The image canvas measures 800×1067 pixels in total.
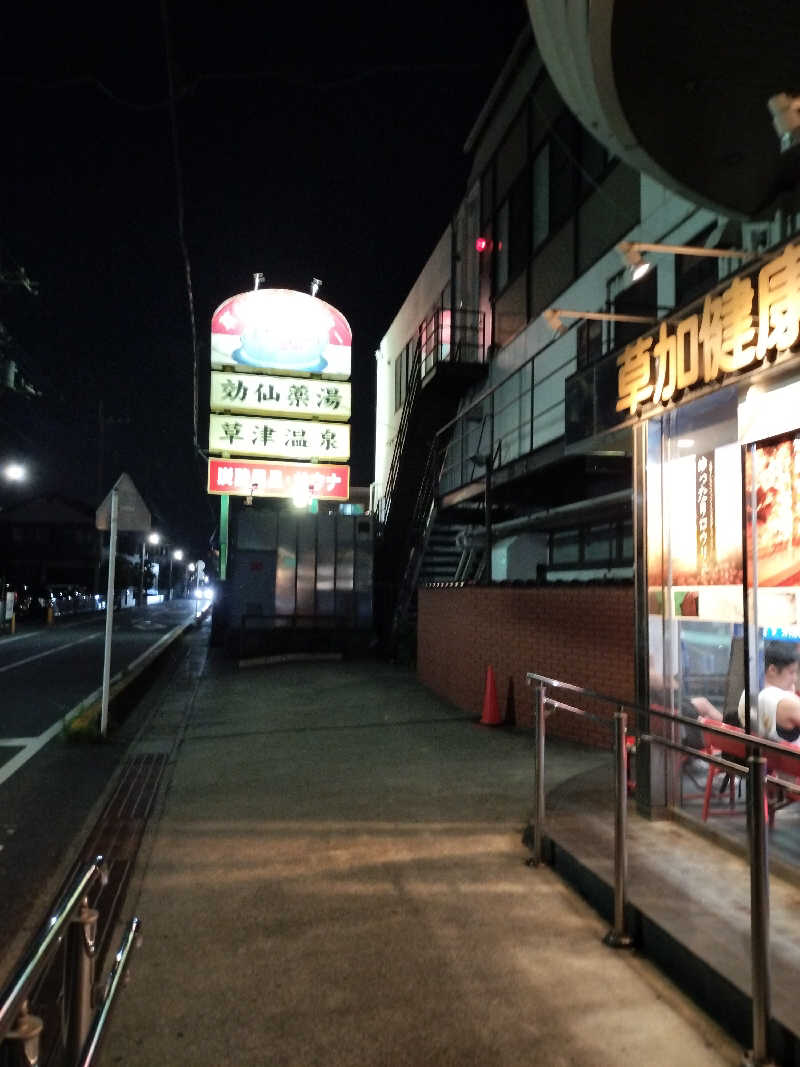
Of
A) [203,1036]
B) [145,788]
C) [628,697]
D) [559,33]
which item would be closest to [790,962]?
[203,1036]

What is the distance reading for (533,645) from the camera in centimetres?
964

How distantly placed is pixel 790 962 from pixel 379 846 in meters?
2.78

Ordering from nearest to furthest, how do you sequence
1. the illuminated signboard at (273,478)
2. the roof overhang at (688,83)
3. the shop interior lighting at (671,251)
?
1. the roof overhang at (688,83)
2. the shop interior lighting at (671,251)
3. the illuminated signboard at (273,478)

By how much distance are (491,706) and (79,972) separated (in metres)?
7.61

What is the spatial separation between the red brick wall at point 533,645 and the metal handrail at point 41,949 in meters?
5.93

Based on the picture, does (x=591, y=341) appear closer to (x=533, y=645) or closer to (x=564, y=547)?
(x=564, y=547)

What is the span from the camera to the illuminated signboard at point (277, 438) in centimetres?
2180

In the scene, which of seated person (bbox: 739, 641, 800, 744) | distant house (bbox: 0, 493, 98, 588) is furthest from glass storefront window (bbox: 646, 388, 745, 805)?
distant house (bbox: 0, 493, 98, 588)

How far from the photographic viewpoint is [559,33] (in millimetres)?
5867

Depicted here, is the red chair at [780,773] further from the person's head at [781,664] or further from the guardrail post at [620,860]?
the guardrail post at [620,860]

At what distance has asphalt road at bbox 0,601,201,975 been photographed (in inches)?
194

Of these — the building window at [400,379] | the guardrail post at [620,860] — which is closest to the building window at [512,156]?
the building window at [400,379]

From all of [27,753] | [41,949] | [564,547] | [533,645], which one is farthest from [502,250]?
[41,949]

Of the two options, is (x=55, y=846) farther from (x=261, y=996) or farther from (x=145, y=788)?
(x=261, y=996)
